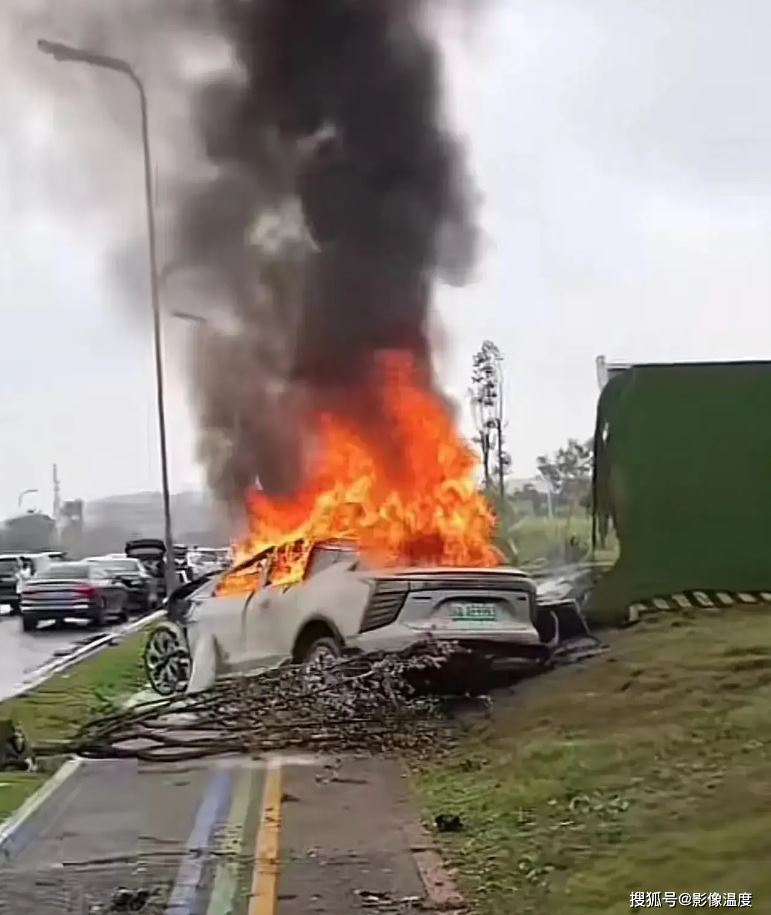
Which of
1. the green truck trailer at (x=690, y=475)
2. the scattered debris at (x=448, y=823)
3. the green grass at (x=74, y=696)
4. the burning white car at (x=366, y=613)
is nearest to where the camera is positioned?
the scattered debris at (x=448, y=823)

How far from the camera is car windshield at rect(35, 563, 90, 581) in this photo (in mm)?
28984

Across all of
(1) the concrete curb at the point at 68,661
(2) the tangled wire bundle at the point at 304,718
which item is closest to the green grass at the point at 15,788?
(2) the tangled wire bundle at the point at 304,718

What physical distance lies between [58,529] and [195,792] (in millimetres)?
82492

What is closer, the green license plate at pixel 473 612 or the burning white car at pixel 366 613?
the burning white car at pixel 366 613

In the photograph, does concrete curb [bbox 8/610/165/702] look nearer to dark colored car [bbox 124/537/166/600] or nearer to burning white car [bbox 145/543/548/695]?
burning white car [bbox 145/543/548/695]

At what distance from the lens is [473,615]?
1108 cm

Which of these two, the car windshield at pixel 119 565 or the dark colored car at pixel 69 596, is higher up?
the car windshield at pixel 119 565

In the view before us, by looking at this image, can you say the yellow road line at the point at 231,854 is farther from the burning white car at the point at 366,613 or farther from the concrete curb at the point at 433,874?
the burning white car at the point at 366,613

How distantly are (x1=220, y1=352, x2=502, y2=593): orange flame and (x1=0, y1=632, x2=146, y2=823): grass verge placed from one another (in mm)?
1687

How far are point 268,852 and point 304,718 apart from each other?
3403 mm

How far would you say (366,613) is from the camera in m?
10.9

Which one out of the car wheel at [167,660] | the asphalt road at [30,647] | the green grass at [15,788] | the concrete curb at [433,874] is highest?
the car wheel at [167,660]

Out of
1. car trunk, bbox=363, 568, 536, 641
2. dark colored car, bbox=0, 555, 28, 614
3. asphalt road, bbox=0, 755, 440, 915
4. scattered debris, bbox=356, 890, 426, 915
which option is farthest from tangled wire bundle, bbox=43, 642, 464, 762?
dark colored car, bbox=0, 555, 28, 614

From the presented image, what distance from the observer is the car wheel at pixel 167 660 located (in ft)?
44.5
